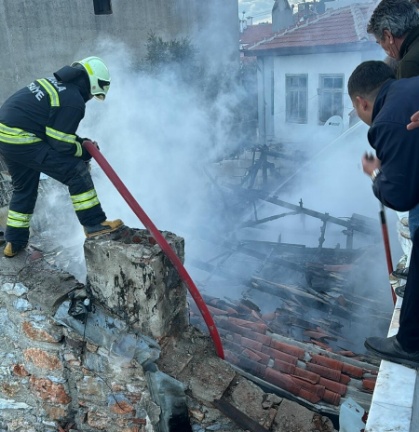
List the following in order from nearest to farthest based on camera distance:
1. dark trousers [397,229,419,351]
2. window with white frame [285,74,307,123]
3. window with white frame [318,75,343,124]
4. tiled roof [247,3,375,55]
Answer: dark trousers [397,229,419,351] < tiled roof [247,3,375,55] < window with white frame [318,75,343,124] < window with white frame [285,74,307,123]

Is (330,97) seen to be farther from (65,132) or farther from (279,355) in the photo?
(65,132)

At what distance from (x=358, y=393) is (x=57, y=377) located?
7.81ft

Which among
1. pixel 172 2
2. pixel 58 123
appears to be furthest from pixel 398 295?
pixel 172 2

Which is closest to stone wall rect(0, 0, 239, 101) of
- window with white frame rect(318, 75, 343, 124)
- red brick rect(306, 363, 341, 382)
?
window with white frame rect(318, 75, 343, 124)

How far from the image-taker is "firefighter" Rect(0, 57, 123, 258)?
3682 mm

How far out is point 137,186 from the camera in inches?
496

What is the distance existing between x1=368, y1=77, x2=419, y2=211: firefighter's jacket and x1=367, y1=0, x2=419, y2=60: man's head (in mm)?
1220

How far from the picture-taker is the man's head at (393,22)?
136 inches

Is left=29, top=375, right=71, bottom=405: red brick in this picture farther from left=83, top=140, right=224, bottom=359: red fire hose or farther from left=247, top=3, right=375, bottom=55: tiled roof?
left=247, top=3, right=375, bottom=55: tiled roof

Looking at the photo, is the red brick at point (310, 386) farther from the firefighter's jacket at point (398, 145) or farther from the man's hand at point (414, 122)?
the man's hand at point (414, 122)

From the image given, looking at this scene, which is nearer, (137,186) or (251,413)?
(251,413)

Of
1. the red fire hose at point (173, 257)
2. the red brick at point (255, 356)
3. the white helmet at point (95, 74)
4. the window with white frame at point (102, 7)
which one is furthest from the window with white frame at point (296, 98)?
the red fire hose at point (173, 257)

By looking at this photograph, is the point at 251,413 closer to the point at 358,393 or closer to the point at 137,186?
the point at 358,393

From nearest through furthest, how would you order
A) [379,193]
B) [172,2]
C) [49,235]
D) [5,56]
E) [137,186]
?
1. [379,193]
2. [49,235]
3. [137,186]
4. [5,56]
5. [172,2]
